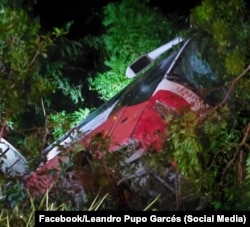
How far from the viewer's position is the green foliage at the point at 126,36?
442 centimetres

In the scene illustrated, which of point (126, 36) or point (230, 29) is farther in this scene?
point (126, 36)

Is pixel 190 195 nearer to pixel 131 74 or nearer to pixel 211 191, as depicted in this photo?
pixel 211 191

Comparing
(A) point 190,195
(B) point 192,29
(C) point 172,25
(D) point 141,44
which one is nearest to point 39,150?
(A) point 190,195

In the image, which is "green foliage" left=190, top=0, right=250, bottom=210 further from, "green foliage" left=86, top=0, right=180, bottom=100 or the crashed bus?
"green foliage" left=86, top=0, right=180, bottom=100

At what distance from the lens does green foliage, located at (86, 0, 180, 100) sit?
4.42 metres

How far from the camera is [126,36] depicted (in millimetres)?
4426

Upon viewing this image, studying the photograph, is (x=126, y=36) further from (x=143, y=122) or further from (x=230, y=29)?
(x=230, y=29)

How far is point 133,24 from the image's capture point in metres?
4.41
